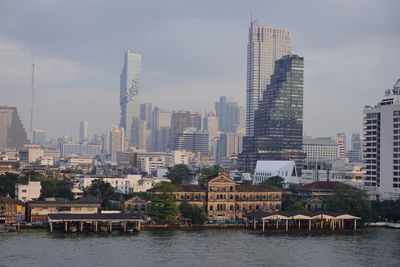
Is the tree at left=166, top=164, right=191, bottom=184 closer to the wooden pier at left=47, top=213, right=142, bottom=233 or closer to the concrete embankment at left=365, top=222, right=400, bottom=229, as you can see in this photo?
the concrete embankment at left=365, top=222, right=400, bottom=229

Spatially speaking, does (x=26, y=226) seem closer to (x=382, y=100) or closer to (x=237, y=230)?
(x=237, y=230)

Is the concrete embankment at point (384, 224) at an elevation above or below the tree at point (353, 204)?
below

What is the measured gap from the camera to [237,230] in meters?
93.9

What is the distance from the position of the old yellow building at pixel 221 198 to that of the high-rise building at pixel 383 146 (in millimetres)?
26983

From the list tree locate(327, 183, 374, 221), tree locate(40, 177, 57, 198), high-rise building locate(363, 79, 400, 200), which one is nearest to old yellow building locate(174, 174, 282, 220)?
tree locate(327, 183, 374, 221)

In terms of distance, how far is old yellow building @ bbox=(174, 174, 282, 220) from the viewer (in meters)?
105

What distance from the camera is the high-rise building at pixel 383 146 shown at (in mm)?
123188

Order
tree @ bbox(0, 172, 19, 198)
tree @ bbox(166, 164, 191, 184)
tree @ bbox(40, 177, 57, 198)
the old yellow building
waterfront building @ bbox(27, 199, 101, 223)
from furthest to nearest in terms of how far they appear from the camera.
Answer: tree @ bbox(166, 164, 191, 184) → tree @ bbox(0, 172, 19, 198) → tree @ bbox(40, 177, 57, 198) → the old yellow building → waterfront building @ bbox(27, 199, 101, 223)

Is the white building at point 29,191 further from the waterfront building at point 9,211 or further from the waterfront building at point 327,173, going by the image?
the waterfront building at point 327,173

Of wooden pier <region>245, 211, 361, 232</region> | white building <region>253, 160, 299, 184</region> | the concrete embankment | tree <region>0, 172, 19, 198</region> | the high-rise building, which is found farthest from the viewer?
white building <region>253, 160, 299, 184</region>

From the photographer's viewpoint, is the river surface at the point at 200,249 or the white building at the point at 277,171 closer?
the river surface at the point at 200,249

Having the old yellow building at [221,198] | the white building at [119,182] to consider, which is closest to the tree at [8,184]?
the white building at [119,182]

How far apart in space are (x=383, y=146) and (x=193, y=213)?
43.6 m

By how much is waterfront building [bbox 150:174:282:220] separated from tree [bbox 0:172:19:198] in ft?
104
